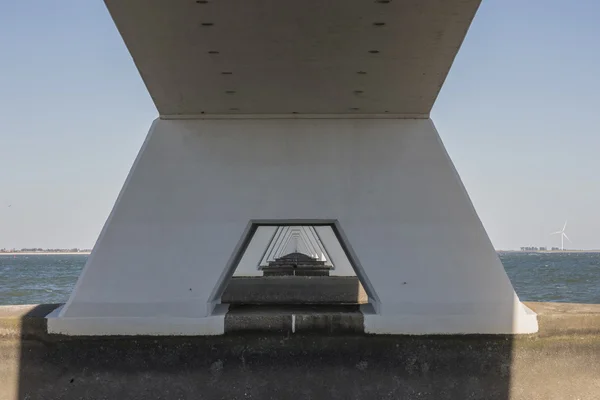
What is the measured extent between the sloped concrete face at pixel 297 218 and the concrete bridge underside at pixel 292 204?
0.04 feet

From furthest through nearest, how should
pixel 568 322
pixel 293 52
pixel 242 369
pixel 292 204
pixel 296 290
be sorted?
pixel 296 290
pixel 292 204
pixel 568 322
pixel 242 369
pixel 293 52

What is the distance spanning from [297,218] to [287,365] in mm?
1493

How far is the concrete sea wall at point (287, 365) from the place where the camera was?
5848mm

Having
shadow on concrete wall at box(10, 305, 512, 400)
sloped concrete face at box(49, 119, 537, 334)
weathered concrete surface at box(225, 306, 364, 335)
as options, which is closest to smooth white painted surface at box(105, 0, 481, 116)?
sloped concrete face at box(49, 119, 537, 334)

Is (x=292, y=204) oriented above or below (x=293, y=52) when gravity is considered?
below

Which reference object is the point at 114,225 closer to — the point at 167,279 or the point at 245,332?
the point at 167,279

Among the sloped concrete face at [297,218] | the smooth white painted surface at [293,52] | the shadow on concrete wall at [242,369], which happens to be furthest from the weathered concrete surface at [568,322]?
the smooth white painted surface at [293,52]

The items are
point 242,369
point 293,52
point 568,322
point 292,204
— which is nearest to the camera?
point 293,52

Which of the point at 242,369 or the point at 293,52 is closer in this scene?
the point at 293,52

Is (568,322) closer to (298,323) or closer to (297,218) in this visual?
(298,323)

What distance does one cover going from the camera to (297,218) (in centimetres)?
607

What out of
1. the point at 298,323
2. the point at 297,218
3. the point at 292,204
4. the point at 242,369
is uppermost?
the point at 292,204

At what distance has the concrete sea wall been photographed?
5848mm

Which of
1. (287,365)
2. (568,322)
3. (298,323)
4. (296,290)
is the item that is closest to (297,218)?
(298,323)
